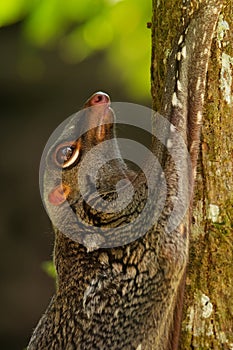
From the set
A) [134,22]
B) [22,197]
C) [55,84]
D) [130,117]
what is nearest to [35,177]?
[22,197]

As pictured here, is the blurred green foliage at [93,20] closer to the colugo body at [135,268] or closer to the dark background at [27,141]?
the colugo body at [135,268]

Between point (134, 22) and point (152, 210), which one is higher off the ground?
point (134, 22)

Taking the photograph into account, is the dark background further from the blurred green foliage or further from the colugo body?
the colugo body

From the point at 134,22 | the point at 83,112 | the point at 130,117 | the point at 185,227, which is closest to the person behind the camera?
the point at 185,227

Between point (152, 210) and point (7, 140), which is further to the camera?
point (7, 140)

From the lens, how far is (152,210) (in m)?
3.78

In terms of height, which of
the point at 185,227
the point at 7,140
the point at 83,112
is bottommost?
the point at 185,227

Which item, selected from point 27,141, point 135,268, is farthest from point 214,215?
point 27,141

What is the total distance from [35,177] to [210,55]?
6703mm

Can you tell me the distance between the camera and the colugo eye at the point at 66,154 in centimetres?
428

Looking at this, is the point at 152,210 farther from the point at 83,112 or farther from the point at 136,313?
the point at 83,112

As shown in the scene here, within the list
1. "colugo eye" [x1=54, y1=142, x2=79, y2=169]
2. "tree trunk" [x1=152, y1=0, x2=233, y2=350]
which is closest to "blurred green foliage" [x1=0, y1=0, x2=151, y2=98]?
"colugo eye" [x1=54, y1=142, x2=79, y2=169]

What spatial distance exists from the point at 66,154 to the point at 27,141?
6.14m

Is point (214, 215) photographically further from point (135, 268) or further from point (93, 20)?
point (93, 20)
